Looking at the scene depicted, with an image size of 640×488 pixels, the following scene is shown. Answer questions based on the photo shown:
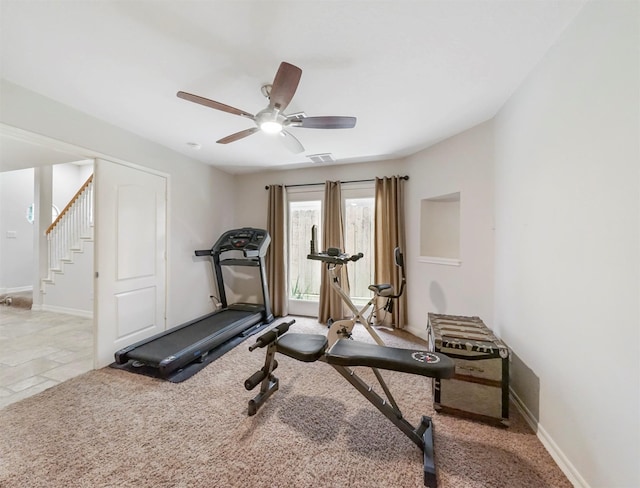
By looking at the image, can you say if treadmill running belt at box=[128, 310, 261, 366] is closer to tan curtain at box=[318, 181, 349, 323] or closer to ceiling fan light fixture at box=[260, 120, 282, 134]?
tan curtain at box=[318, 181, 349, 323]

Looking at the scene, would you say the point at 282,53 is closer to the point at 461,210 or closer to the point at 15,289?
the point at 461,210

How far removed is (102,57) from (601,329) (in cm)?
340

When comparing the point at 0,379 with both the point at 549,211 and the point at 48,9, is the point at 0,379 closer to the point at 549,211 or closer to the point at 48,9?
the point at 48,9

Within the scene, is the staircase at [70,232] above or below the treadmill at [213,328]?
above

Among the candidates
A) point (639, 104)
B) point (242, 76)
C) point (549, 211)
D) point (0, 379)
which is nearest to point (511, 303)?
point (549, 211)

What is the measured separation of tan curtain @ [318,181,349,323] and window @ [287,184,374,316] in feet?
0.49

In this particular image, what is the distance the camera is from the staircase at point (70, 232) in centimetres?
459

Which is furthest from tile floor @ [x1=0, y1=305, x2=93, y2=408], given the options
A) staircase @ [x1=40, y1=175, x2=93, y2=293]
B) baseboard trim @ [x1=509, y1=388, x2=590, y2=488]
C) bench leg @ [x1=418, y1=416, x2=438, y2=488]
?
baseboard trim @ [x1=509, y1=388, x2=590, y2=488]

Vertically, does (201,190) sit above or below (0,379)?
above

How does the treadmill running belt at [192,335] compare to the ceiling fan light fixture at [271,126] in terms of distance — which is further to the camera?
the treadmill running belt at [192,335]

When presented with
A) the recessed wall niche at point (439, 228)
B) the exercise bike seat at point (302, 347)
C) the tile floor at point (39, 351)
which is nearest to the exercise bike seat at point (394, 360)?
the exercise bike seat at point (302, 347)

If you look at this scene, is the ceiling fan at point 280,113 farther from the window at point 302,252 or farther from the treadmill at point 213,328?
the window at point 302,252

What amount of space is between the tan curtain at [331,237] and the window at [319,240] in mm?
149

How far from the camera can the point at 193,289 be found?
12.7 feet
